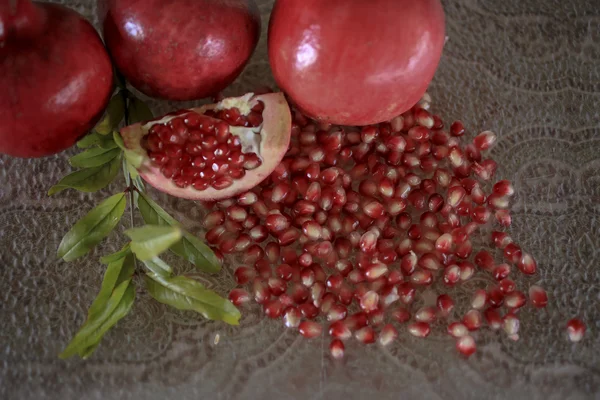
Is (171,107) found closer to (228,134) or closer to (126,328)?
(228,134)

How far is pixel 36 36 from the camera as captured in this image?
0.81 meters

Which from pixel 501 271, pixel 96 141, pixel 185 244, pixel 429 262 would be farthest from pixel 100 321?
pixel 501 271

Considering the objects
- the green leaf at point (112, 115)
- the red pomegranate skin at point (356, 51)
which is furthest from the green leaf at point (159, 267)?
the red pomegranate skin at point (356, 51)

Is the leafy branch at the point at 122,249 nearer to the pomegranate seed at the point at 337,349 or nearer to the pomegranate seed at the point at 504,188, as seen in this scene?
the pomegranate seed at the point at 337,349

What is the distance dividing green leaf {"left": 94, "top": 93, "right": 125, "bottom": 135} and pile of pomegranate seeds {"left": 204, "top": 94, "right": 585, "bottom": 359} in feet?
0.70

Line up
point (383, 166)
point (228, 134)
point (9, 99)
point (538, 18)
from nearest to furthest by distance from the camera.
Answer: point (9, 99), point (228, 134), point (383, 166), point (538, 18)

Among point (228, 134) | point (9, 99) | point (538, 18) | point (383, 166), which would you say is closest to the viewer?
Result: point (9, 99)

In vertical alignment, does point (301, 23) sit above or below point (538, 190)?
above

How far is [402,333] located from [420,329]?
0.03 m

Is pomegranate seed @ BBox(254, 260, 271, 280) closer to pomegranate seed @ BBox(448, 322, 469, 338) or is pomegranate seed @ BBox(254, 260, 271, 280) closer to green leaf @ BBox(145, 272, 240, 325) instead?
green leaf @ BBox(145, 272, 240, 325)

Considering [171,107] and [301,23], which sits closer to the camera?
[301,23]

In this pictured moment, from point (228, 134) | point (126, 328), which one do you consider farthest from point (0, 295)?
point (228, 134)

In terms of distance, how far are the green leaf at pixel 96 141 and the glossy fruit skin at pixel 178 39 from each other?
101mm

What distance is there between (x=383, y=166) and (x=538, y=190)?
0.94 ft
